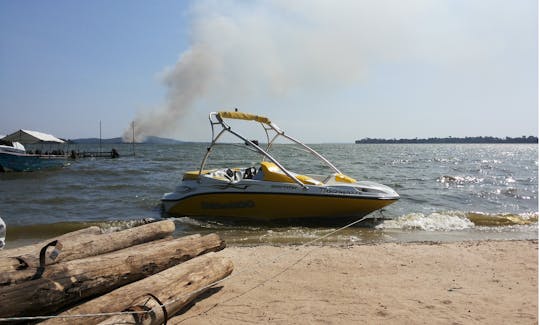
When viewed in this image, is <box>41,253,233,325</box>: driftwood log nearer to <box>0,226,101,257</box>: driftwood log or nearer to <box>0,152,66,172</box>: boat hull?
<box>0,226,101,257</box>: driftwood log

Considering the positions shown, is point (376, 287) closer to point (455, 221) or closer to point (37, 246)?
point (37, 246)

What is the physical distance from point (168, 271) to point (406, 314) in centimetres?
270

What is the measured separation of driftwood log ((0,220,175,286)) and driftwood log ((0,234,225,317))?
0.10 metres

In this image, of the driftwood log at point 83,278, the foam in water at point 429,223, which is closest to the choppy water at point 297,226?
the foam in water at point 429,223

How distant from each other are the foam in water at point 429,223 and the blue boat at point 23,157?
1173 inches

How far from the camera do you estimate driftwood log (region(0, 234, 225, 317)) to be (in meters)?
3.60

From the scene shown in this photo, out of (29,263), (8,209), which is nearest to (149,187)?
(8,209)

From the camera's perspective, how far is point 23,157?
32.4 metres

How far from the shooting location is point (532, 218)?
13.2m

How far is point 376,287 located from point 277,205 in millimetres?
5675

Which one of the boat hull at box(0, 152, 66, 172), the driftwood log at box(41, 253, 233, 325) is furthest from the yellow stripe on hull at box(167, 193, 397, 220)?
the boat hull at box(0, 152, 66, 172)

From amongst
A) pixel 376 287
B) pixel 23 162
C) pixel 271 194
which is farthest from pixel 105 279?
pixel 23 162

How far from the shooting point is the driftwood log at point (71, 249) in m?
3.77

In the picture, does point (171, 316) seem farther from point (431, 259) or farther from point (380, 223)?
point (380, 223)
